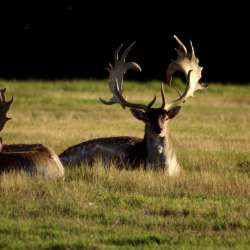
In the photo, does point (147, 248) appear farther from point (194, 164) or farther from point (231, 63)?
point (231, 63)

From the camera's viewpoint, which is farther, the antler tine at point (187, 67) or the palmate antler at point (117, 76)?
the antler tine at point (187, 67)

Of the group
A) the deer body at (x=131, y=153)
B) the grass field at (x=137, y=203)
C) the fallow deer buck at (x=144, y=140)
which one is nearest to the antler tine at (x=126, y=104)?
the fallow deer buck at (x=144, y=140)

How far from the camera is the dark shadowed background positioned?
38.6 metres

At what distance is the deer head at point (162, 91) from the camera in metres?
13.8

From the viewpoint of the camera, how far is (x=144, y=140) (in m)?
14.1

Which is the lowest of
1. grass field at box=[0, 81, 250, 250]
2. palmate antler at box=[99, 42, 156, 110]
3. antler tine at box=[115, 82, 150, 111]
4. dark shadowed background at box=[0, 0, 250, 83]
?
grass field at box=[0, 81, 250, 250]

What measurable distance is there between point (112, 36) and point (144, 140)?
27.3 m

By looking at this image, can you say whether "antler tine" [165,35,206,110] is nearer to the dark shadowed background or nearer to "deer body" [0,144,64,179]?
"deer body" [0,144,64,179]

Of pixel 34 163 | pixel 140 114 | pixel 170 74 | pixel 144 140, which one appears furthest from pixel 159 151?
pixel 34 163

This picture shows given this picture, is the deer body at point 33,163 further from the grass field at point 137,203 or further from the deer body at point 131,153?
the deer body at point 131,153

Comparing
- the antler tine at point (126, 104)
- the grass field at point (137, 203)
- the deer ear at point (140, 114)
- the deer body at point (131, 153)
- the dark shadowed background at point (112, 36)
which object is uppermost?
the dark shadowed background at point (112, 36)

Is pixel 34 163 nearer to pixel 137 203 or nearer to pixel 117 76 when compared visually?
pixel 137 203

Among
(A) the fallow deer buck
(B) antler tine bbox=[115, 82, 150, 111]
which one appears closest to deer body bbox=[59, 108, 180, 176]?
(A) the fallow deer buck

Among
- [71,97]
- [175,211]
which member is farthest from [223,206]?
[71,97]
